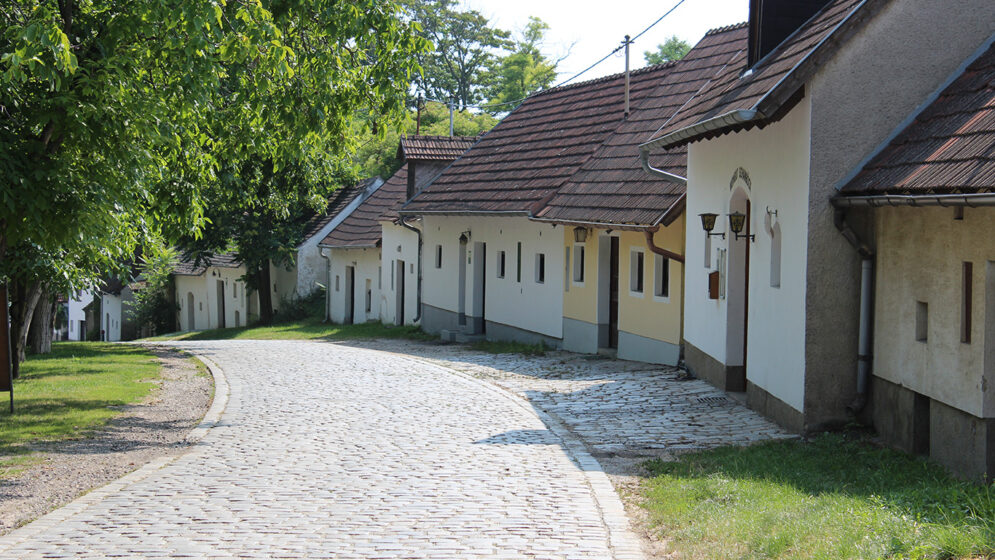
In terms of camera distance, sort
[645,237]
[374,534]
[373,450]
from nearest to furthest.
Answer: [374,534]
[373,450]
[645,237]

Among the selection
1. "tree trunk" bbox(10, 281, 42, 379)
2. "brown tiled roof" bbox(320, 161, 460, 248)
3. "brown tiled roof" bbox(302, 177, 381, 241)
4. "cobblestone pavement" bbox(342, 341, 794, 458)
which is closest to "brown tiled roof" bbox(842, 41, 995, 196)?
"cobblestone pavement" bbox(342, 341, 794, 458)

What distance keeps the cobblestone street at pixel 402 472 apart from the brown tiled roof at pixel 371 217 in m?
18.7

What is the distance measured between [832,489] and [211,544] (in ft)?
15.6

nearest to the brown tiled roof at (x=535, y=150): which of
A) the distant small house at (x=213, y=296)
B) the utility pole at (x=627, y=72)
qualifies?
the utility pole at (x=627, y=72)

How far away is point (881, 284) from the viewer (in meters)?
10.7

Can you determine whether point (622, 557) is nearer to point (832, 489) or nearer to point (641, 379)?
point (832, 489)

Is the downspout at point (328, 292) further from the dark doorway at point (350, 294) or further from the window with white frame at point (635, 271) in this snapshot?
the window with white frame at point (635, 271)

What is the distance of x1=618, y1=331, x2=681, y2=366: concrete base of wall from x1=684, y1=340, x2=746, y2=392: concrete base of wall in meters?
1.08

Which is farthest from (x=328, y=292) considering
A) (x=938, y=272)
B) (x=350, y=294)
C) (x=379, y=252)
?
(x=938, y=272)

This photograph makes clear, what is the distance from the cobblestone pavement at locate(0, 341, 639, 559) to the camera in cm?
733

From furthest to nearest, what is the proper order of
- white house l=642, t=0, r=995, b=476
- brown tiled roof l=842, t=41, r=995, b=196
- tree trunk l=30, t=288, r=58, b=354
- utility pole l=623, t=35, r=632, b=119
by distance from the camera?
tree trunk l=30, t=288, r=58, b=354 → utility pole l=623, t=35, r=632, b=119 → white house l=642, t=0, r=995, b=476 → brown tiled roof l=842, t=41, r=995, b=196

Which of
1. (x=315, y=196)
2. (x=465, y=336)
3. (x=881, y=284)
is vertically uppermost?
(x=315, y=196)

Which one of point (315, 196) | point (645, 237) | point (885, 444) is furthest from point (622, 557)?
point (315, 196)

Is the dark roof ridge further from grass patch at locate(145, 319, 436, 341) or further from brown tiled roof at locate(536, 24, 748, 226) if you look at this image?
grass patch at locate(145, 319, 436, 341)
